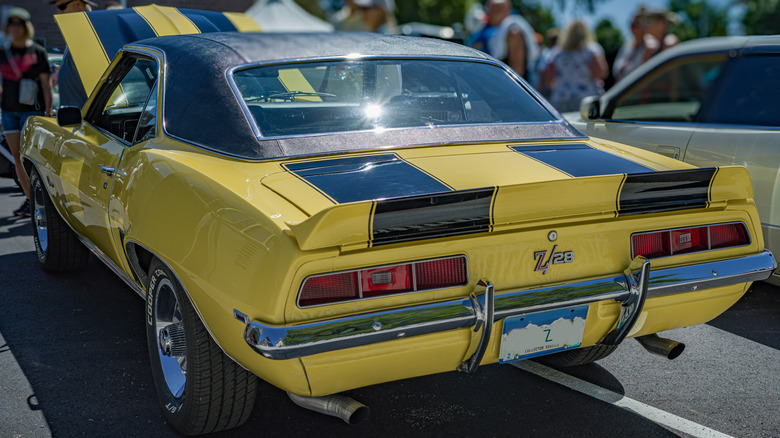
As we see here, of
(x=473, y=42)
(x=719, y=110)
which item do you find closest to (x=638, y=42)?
(x=473, y=42)

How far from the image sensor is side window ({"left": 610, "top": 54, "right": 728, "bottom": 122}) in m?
6.22

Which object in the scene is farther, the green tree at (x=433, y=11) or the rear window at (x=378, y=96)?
the green tree at (x=433, y=11)

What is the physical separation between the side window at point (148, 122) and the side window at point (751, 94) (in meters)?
3.47

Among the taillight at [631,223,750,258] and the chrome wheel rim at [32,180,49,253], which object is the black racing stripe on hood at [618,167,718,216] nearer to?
the taillight at [631,223,750,258]

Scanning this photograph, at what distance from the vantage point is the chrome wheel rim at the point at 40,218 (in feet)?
16.7

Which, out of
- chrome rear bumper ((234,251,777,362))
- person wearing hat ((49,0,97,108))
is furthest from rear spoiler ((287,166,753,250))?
person wearing hat ((49,0,97,108))

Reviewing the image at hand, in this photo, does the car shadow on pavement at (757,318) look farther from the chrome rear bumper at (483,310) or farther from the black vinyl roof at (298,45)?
the black vinyl roof at (298,45)

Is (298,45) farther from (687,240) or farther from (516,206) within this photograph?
(687,240)

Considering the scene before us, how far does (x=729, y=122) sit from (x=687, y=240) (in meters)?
2.39

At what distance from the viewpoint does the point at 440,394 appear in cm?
340

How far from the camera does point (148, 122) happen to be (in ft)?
11.3

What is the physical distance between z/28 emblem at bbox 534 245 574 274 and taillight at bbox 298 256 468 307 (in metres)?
0.27

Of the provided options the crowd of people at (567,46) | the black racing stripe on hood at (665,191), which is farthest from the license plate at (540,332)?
the crowd of people at (567,46)

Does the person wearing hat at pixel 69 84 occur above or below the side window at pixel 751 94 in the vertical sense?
below
